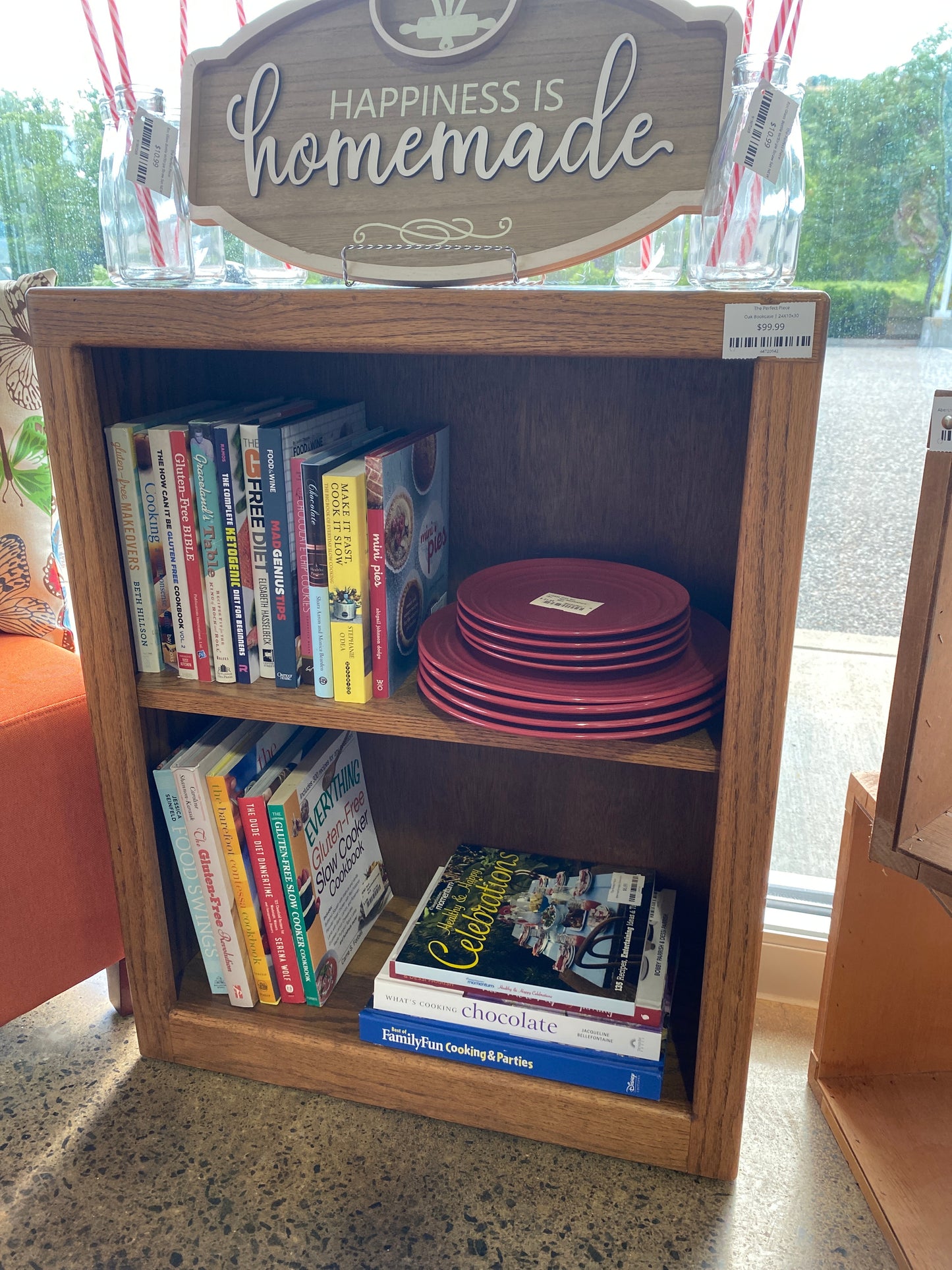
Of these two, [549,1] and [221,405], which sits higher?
[549,1]

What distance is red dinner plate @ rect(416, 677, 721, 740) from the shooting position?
3.13 feet

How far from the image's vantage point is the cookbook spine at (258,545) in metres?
1.04

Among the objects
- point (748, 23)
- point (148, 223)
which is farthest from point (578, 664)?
point (748, 23)

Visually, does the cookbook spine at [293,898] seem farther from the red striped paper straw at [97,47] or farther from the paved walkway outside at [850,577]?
the red striped paper straw at [97,47]

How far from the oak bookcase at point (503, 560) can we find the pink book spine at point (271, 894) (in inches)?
1.8

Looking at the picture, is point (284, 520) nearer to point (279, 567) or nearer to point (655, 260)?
point (279, 567)

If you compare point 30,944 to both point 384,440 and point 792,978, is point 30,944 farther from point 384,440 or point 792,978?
point 792,978

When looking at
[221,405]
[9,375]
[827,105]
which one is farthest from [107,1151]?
[827,105]

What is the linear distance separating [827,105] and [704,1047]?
109cm

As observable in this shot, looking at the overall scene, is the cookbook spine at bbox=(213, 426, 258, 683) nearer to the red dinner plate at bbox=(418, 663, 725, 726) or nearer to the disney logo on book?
the red dinner plate at bbox=(418, 663, 725, 726)

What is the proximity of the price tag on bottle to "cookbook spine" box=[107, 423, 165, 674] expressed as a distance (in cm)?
26

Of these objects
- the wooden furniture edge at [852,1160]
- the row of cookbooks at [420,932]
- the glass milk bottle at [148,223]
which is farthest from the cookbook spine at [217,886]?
the wooden furniture edge at [852,1160]

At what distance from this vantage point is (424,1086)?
1.18 meters

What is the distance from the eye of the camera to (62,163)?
1.45 metres
